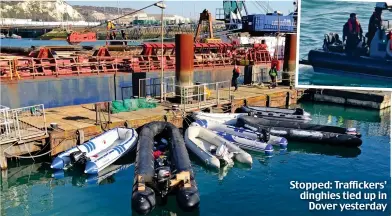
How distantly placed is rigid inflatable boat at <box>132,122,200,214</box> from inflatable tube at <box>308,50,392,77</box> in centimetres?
578

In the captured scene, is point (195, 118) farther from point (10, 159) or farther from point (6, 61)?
point (6, 61)

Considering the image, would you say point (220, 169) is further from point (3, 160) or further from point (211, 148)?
point (3, 160)

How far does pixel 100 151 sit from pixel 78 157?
1293 millimetres

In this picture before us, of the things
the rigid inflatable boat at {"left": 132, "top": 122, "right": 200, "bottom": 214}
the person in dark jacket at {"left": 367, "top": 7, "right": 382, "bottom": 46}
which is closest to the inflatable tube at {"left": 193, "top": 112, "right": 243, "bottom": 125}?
the rigid inflatable boat at {"left": 132, "top": 122, "right": 200, "bottom": 214}

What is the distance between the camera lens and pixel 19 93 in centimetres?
2073

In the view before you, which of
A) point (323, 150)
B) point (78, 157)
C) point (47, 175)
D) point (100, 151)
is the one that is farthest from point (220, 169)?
point (47, 175)

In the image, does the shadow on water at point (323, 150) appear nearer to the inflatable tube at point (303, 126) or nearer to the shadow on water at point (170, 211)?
the inflatable tube at point (303, 126)

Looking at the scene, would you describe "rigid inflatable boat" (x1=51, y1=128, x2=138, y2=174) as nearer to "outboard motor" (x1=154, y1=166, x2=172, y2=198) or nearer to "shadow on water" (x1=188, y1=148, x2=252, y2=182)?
"shadow on water" (x1=188, y1=148, x2=252, y2=182)

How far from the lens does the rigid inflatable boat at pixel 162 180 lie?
11914 millimetres

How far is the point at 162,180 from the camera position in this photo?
1261cm

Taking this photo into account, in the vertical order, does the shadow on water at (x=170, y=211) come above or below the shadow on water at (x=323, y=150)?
below

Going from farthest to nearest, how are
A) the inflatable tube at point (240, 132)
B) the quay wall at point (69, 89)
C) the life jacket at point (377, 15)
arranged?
the quay wall at point (69, 89), the inflatable tube at point (240, 132), the life jacket at point (377, 15)

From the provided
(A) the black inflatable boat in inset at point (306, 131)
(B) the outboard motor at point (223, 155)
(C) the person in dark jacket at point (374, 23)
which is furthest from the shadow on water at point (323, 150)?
(C) the person in dark jacket at point (374, 23)

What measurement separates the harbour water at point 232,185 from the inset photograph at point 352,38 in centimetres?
630
